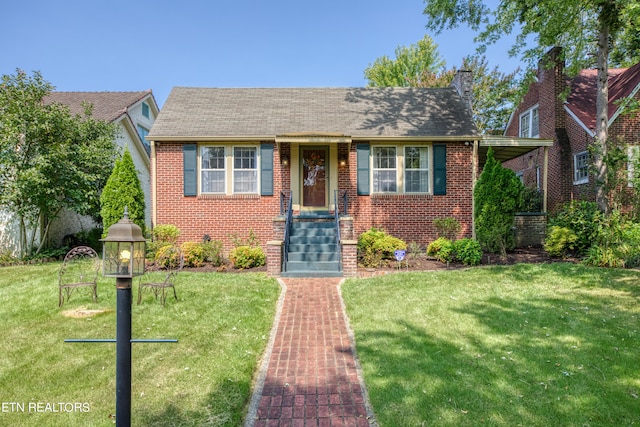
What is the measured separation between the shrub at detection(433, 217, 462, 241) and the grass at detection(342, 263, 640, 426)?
347 cm

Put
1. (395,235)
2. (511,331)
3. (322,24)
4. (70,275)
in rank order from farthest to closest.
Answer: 1. (322,24)
2. (395,235)
3. (70,275)
4. (511,331)

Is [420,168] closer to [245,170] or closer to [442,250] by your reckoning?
[442,250]

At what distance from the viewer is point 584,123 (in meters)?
13.0

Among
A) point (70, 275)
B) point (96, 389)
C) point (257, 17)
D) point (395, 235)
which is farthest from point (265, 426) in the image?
point (257, 17)

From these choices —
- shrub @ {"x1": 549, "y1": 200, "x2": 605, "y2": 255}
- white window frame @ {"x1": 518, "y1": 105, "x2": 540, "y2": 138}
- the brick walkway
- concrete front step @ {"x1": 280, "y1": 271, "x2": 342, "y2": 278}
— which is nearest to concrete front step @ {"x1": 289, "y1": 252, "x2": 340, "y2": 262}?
concrete front step @ {"x1": 280, "y1": 271, "x2": 342, "y2": 278}

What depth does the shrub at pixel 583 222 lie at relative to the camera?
28.9 ft

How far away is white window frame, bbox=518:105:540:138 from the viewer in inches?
633

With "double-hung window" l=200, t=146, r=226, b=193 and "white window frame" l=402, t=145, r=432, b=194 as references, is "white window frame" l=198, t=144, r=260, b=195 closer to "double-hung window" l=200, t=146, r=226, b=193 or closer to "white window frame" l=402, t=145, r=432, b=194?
Answer: "double-hung window" l=200, t=146, r=226, b=193

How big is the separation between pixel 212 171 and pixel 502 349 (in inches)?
355

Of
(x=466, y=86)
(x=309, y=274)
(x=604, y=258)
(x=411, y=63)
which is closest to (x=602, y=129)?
(x=604, y=258)

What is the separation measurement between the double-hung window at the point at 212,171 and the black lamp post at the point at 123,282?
8756mm

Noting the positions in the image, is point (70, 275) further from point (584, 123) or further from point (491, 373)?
point (584, 123)

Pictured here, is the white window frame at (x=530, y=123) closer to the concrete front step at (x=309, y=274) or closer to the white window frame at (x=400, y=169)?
the white window frame at (x=400, y=169)

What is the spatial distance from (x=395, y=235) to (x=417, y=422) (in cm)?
819
